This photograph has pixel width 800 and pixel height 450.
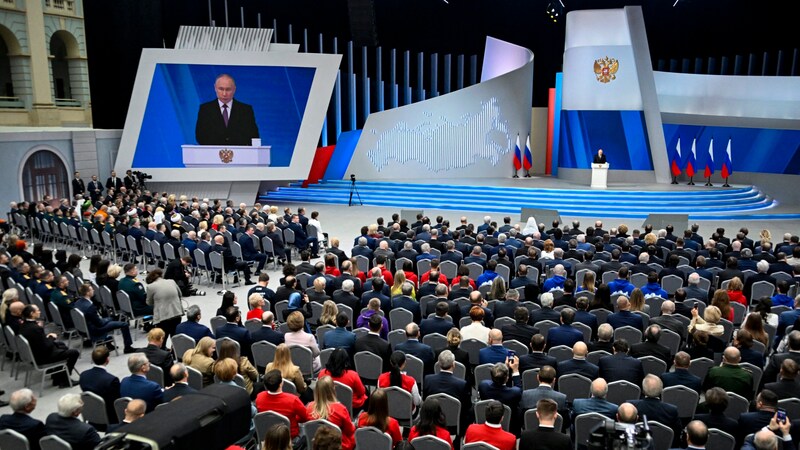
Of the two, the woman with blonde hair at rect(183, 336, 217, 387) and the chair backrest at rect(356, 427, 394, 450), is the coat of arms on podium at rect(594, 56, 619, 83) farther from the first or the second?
the chair backrest at rect(356, 427, 394, 450)

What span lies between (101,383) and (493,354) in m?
3.74

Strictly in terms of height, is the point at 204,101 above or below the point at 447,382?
above

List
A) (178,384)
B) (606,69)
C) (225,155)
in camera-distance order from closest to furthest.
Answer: (178,384)
(225,155)
(606,69)

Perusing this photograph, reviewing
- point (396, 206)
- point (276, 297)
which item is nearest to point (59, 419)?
point (276, 297)

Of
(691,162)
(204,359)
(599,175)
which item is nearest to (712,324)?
(204,359)

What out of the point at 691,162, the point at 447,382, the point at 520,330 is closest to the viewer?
the point at 447,382

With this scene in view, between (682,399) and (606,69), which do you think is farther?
(606,69)

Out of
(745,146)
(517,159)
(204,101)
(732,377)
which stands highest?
(204,101)

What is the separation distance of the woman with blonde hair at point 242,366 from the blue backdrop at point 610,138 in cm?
2043

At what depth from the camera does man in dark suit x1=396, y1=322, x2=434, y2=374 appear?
6.65 m

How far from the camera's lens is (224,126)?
70.8ft

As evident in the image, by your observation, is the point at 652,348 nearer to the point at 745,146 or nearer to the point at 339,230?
the point at 339,230

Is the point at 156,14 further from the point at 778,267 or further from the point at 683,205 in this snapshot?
the point at 778,267

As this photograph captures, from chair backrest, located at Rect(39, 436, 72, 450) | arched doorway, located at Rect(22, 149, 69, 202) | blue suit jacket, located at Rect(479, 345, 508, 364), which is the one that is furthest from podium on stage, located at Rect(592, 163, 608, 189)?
chair backrest, located at Rect(39, 436, 72, 450)
